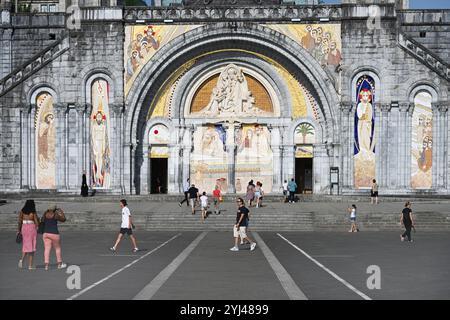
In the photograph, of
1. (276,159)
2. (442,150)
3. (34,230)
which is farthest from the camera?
(276,159)

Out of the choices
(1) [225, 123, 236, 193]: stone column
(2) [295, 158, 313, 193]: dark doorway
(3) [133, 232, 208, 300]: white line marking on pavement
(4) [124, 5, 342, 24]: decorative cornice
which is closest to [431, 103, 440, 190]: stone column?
(4) [124, 5, 342, 24]: decorative cornice

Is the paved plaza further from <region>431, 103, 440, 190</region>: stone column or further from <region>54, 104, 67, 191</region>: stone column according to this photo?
<region>54, 104, 67, 191</region>: stone column

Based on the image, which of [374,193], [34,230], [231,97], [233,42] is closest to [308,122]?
[231,97]

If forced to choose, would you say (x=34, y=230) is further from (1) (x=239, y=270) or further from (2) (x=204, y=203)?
(2) (x=204, y=203)

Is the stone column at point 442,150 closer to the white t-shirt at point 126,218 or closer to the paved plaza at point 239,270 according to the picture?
the paved plaza at point 239,270

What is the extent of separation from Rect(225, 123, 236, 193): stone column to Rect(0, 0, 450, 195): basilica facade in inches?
2.7

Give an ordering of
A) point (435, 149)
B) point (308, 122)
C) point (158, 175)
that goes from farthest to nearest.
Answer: point (158, 175)
point (308, 122)
point (435, 149)

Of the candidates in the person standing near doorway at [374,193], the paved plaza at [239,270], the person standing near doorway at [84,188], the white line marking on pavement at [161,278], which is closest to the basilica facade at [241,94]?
the person standing near doorway at [84,188]

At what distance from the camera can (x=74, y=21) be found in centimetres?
5250

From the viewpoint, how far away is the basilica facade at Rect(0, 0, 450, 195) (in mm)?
51531

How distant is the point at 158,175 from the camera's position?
56031 millimetres

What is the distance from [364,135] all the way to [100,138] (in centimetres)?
1588

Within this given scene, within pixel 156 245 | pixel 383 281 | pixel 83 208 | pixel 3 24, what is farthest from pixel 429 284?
pixel 3 24

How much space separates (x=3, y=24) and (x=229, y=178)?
679 inches
